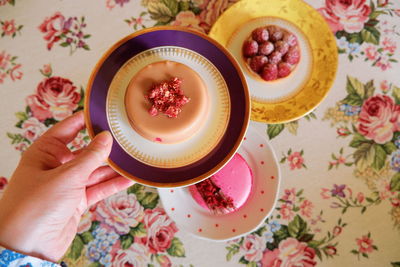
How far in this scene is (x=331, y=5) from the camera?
4.16 feet

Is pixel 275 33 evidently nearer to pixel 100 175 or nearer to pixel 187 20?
pixel 187 20

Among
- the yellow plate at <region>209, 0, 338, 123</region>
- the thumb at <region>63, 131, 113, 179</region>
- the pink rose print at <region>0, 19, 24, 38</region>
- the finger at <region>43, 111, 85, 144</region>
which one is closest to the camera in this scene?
the thumb at <region>63, 131, 113, 179</region>

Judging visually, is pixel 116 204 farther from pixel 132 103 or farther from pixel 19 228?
pixel 132 103

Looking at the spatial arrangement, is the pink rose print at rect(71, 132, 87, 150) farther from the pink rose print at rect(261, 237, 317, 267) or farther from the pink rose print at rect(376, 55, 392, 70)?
the pink rose print at rect(376, 55, 392, 70)

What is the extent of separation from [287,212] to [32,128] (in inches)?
40.2

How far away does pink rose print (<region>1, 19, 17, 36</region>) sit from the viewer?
A: 1.27 meters

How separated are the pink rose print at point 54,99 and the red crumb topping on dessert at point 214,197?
1.94ft

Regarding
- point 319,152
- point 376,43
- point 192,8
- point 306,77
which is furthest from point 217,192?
point 376,43

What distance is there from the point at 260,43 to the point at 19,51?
955mm

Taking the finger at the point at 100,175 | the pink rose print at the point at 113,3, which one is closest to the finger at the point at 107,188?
the finger at the point at 100,175

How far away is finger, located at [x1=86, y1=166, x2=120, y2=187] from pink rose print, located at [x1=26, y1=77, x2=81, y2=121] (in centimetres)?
26

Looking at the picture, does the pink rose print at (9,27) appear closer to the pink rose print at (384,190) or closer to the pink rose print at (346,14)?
the pink rose print at (346,14)

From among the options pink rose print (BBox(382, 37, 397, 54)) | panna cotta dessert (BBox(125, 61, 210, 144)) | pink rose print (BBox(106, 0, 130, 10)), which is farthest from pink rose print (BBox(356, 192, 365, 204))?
pink rose print (BBox(106, 0, 130, 10))

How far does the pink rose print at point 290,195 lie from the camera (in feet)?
3.81
